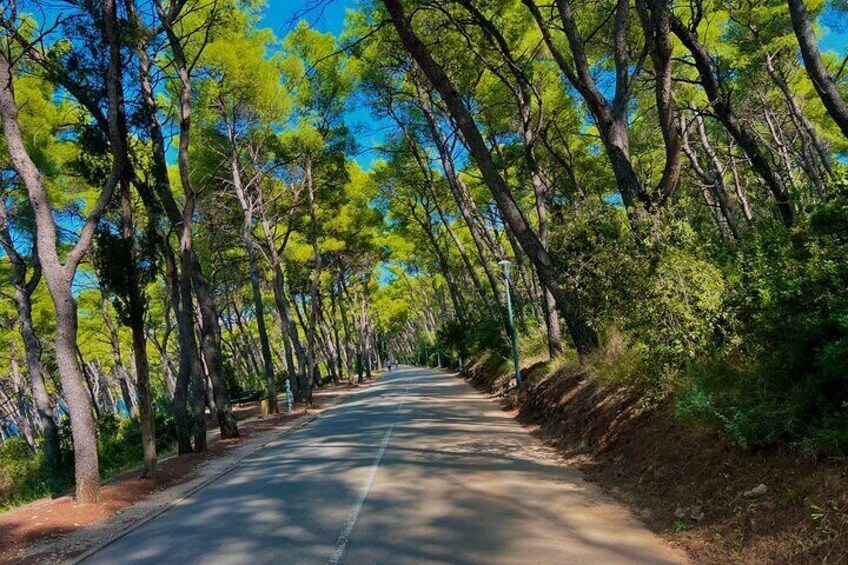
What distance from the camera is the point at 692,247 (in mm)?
7074

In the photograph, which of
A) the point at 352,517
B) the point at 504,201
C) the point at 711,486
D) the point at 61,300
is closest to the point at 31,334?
the point at 61,300

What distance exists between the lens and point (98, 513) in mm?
8180

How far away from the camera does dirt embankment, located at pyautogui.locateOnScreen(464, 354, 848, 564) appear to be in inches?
143

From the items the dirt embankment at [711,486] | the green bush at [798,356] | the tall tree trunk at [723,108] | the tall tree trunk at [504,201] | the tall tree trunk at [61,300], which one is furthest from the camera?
the tall tree trunk at [504,201]

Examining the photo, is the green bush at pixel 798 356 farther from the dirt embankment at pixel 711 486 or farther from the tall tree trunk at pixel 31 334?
the tall tree trunk at pixel 31 334

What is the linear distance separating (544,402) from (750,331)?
635cm

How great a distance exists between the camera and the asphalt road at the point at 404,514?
479 cm

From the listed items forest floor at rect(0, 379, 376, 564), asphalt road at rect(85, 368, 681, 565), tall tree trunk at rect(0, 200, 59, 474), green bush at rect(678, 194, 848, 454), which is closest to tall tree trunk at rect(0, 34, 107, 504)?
forest floor at rect(0, 379, 376, 564)

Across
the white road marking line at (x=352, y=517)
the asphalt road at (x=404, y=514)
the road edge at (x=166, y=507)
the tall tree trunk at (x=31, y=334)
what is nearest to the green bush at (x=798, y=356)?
the asphalt road at (x=404, y=514)

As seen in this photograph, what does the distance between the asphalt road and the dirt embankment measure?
0.32 meters

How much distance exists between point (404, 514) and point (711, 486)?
9.21ft

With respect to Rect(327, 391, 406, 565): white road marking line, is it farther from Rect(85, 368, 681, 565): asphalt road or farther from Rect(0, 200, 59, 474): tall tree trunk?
Rect(0, 200, 59, 474): tall tree trunk

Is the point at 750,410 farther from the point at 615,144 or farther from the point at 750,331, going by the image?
the point at 615,144

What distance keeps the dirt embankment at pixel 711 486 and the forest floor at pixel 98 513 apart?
5782mm
